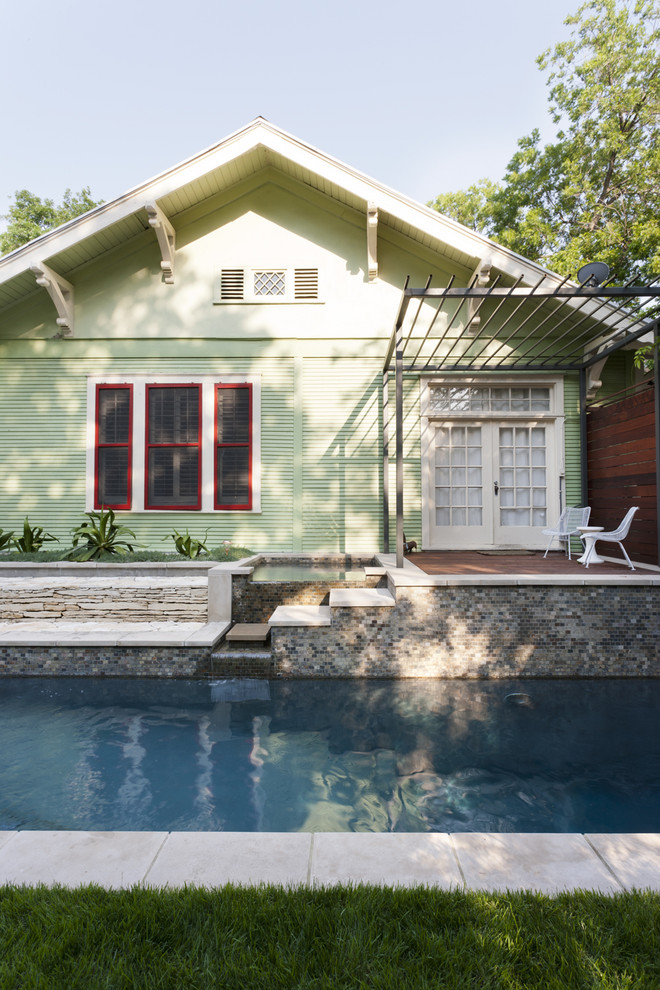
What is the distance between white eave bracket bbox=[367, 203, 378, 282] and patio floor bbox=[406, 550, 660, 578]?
4.40m

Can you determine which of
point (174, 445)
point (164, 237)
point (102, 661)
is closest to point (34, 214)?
point (164, 237)

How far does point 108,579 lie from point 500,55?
17424 mm

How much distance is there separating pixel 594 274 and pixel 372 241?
3.72 m

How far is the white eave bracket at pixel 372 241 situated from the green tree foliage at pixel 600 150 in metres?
5.32

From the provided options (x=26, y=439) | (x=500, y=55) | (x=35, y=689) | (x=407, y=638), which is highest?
(x=500, y=55)

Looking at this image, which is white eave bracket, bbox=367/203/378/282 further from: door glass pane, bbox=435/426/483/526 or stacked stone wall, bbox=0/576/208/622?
stacked stone wall, bbox=0/576/208/622

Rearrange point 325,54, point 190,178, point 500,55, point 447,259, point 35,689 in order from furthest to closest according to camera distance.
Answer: point 500,55 → point 325,54 → point 447,259 → point 190,178 → point 35,689

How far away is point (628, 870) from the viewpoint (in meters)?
2.02

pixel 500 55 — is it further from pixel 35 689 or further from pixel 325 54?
pixel 35 689

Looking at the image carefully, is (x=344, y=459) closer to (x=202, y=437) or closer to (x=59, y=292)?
(x=202, y=437)

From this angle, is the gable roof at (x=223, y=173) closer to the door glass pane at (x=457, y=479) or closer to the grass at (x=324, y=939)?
the door glass pane at (x=457, y=479)

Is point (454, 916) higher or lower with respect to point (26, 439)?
lower

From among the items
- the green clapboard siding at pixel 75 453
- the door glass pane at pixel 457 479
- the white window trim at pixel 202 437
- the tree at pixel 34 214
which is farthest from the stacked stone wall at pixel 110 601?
the tree at pixel 34 214

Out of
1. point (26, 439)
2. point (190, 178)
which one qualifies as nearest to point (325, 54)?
Result: point (190, 178)
